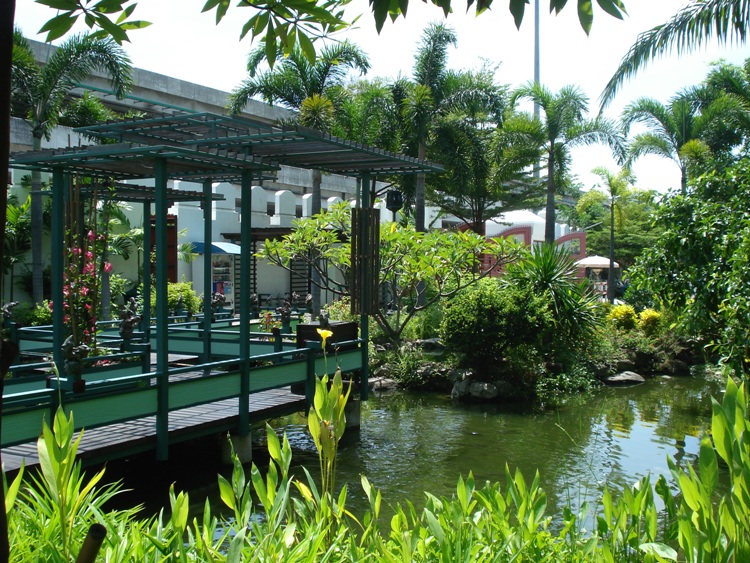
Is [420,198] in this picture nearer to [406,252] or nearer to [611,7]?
[406,252]

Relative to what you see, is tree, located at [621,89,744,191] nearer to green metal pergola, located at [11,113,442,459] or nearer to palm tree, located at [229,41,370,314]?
palm tree, located at [229,41,370,314]

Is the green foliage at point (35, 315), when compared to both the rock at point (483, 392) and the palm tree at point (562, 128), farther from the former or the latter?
the palm tree at point (562, 128)

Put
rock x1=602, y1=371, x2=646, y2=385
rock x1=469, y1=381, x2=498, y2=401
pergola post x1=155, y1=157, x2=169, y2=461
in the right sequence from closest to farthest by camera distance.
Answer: pergola post x1=155, y1=157, x2=169, y2=461, rock x1=469, y1=381, x2=498, y2=401, rock x1=602, y1=371, x2=646, y2=385

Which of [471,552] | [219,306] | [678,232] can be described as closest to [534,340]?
[678,232]

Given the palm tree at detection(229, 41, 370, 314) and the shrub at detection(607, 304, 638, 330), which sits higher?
the palm tree at detection(229, 41, 370, 314)

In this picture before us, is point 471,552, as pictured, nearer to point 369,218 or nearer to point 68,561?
point 68,561

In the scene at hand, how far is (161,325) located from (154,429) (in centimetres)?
114

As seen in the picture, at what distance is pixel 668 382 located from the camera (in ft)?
57.9

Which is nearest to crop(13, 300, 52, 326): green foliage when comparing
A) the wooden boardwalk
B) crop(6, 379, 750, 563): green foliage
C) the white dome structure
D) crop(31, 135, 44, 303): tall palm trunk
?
crop(31, 135, 44, 303): tall palm trunk

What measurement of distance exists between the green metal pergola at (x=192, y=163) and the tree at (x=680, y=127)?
21781mm

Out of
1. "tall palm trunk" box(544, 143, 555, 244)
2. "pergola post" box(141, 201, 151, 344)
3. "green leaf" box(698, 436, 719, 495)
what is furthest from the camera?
"tall palm trunk" box(544, 143, 555, 244)

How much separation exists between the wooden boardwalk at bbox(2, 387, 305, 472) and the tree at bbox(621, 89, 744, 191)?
2327 cm

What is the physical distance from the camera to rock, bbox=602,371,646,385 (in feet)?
56.6

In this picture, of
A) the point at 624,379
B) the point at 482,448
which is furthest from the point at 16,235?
the point at 624,379
